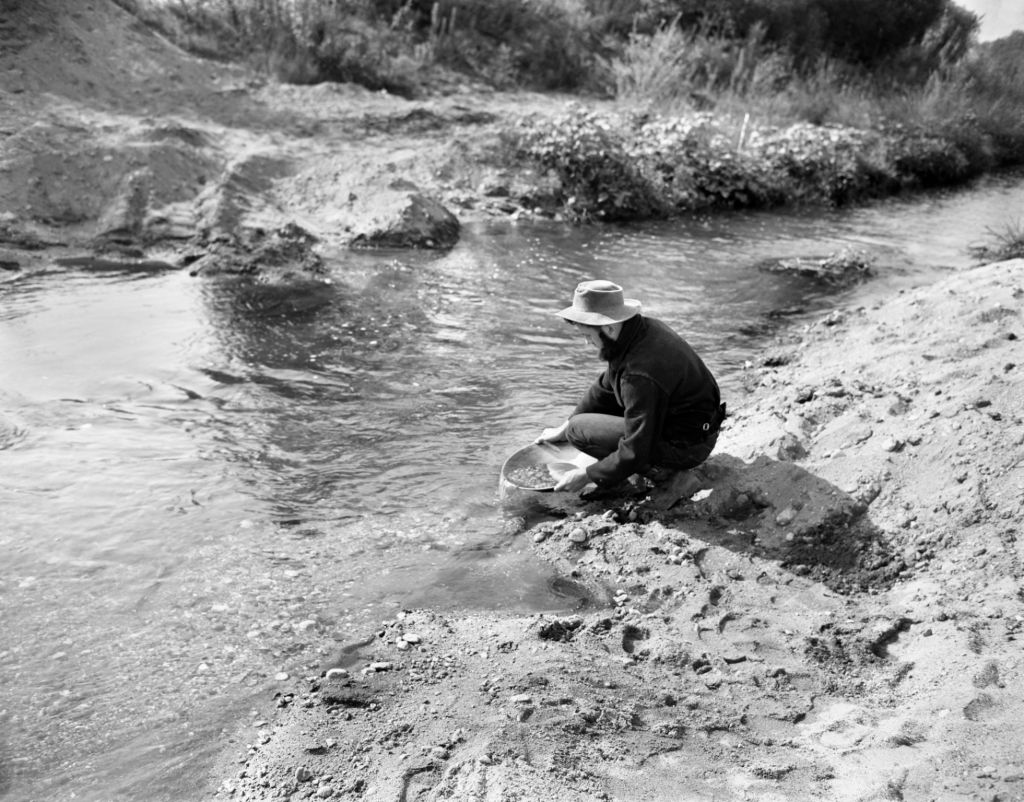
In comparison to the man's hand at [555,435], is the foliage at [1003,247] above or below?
above

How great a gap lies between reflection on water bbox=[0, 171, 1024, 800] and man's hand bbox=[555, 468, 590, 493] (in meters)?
0.26

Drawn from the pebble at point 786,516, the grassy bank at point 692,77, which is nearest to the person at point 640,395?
the pebble at point 786,516

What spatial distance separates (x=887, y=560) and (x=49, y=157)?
9.87 m

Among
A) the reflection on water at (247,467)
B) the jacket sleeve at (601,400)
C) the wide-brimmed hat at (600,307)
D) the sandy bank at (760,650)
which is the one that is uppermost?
the wide-brimmed hat at (600,307)

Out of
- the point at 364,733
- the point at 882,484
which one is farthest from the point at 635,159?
the point at 364,733

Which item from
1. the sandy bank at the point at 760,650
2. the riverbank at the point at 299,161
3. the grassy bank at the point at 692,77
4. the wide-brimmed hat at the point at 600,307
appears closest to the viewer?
the sandy bank at the point at 760,650

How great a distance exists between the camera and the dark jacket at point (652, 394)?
482cm

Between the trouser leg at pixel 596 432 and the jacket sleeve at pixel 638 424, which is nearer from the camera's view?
the jacket sleeve at pixel 638 424

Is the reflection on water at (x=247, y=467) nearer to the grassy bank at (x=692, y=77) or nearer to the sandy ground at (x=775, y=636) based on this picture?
the sandy ground at (x=775, y=636)

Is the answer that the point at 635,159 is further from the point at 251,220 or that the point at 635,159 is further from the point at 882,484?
the point at 882,484

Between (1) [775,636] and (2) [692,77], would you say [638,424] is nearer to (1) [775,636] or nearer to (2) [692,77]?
(1) [775,636]

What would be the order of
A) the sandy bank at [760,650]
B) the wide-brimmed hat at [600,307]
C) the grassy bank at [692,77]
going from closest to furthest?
the sandy bank at [760,650], the wide-brimmed hat at [600,307], the grassy bank at [692,77]

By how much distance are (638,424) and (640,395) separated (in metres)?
0.16

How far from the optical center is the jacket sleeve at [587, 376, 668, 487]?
4.82m
